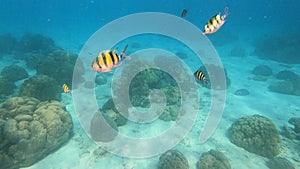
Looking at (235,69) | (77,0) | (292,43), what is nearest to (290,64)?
(292,43)

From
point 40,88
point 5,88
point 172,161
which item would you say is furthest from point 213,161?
point 5,88

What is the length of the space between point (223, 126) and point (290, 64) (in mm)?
17221

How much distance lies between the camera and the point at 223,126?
376 inches

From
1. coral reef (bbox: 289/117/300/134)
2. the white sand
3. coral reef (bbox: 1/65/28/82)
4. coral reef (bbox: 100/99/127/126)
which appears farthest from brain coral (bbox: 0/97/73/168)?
coral reef (bbox: 289/117/300/134)

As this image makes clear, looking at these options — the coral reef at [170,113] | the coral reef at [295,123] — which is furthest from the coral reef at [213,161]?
the coral reef at [295,123]

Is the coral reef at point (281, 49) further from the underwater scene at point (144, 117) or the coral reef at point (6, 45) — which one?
the coral reef at point (6, 45)

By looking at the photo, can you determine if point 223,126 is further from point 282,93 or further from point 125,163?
point 282,93

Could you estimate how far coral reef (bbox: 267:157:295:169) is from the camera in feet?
24.0

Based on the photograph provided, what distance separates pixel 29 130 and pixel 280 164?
28.4 ft

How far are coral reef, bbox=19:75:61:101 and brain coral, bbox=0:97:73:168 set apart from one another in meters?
1.82

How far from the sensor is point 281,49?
24391mm

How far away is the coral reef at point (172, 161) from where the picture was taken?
252 inches

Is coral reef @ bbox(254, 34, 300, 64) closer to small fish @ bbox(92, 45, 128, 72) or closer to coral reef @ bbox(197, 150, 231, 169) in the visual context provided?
coral reef @ bbox(197, 150, 231, 169)

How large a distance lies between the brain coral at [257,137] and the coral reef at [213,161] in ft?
5.33
